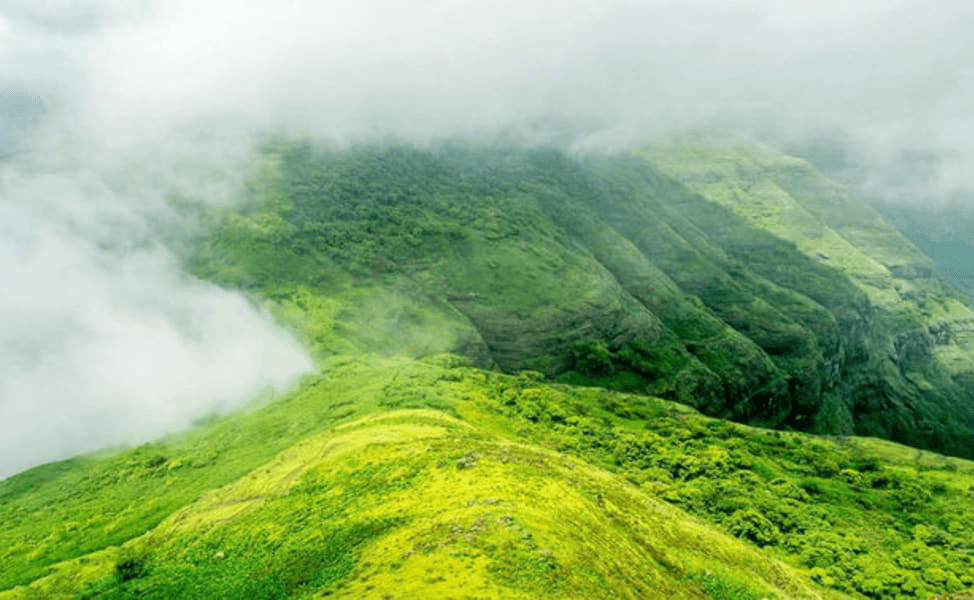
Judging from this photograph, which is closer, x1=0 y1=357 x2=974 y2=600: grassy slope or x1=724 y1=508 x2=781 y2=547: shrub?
x1=0 y1=357 x2=974 y2=600: grassy slope

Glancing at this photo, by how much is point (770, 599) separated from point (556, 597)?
3547 cm

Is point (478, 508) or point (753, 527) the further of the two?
point (753, 527)

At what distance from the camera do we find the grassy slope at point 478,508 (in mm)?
58969

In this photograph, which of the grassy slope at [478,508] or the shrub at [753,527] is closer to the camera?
the grassy slope at [478,508]

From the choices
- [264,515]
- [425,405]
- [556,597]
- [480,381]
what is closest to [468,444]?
[264,515]

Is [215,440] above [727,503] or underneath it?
above

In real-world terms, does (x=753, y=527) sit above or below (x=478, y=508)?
below

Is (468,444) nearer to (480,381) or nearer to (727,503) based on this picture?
(727,503)

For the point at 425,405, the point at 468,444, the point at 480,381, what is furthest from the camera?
the point at 480,381

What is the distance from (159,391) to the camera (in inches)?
6437

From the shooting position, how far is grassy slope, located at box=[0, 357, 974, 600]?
58969 millimetres

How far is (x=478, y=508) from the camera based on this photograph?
63.2 metres

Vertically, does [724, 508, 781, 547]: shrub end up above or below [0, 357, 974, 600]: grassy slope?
below

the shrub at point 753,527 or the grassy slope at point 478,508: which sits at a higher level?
the grassy slope at point 478,508
